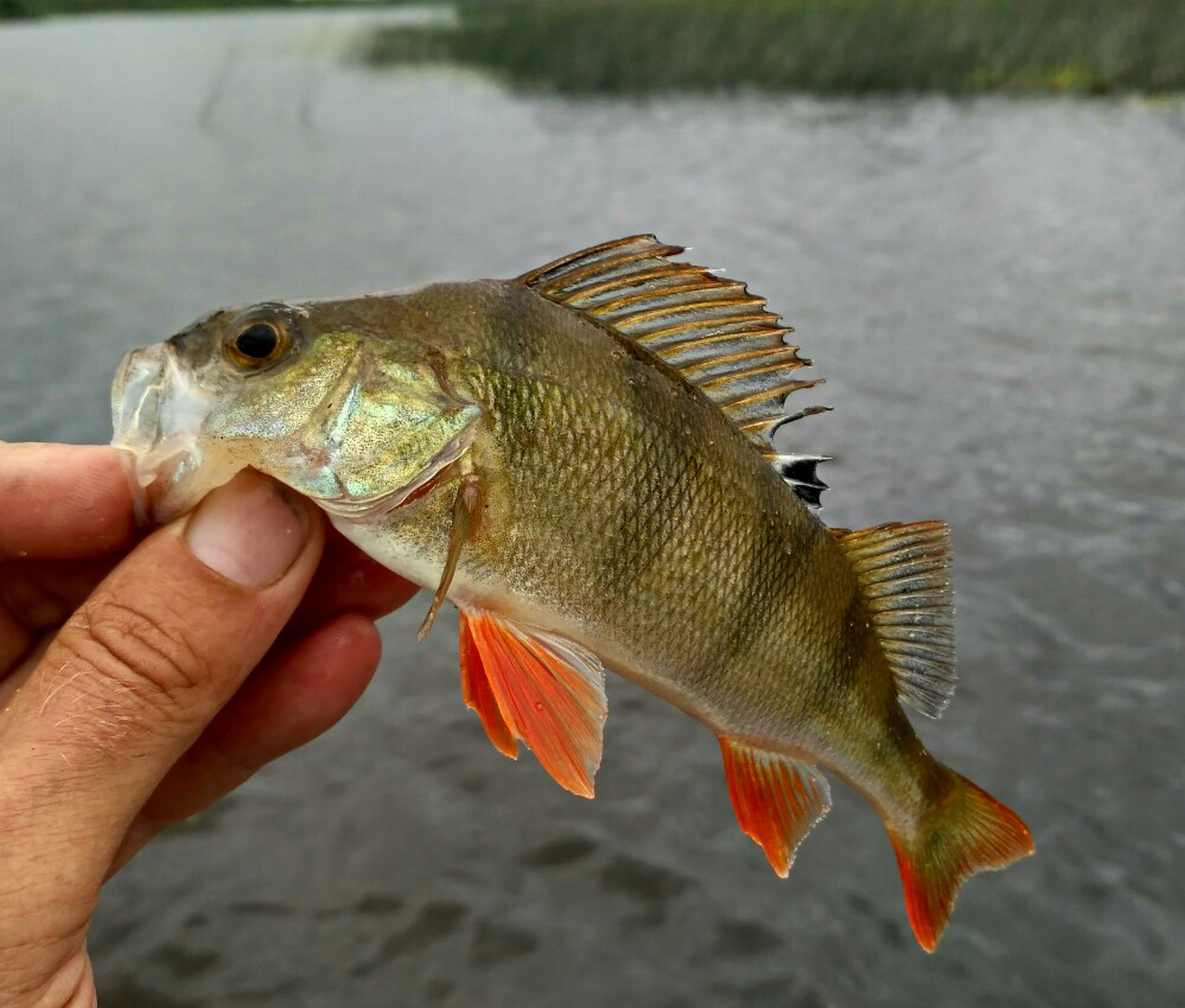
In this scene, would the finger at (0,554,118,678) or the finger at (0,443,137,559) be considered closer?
the finger at (0,443,137,559)

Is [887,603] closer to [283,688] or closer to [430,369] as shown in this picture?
[430,369]

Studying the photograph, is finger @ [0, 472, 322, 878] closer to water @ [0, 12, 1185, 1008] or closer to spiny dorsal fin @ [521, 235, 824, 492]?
spiny dorsal fin @ [521, 235, 824, 492]

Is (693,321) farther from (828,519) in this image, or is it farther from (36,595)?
(828,519)

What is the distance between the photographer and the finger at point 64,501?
→ 214 cm

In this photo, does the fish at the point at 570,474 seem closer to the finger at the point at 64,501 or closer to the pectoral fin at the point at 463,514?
the pectoral fin at the point at 463,514

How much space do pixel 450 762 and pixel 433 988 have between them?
3.93 ft

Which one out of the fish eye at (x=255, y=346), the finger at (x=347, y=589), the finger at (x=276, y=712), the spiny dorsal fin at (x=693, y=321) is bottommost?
the finger at (x=276, y=712)

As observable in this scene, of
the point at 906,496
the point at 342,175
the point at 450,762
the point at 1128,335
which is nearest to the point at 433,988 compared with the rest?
the point at 450,762

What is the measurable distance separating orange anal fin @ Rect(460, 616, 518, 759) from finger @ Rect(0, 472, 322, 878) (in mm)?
344

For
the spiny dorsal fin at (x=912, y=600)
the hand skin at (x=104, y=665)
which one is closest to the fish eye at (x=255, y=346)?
the hand skin at (x=104, y=665)

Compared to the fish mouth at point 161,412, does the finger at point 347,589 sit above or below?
below

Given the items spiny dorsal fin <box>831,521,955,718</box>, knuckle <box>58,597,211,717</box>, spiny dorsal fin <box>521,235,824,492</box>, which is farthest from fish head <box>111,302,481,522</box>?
spiny dorsal fin <box>831,521,955,718</box>

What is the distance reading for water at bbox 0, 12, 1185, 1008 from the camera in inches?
152

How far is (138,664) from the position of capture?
180cm
